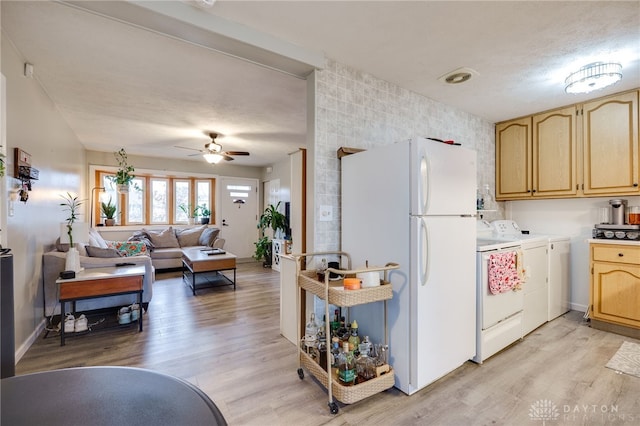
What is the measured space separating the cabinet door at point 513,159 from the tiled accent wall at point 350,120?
1.34 m

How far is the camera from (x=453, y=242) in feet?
6.93

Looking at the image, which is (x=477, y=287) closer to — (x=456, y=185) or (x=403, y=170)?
(x=456, y=185)

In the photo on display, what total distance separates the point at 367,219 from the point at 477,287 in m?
1.09

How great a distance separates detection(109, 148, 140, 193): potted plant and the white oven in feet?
19.6

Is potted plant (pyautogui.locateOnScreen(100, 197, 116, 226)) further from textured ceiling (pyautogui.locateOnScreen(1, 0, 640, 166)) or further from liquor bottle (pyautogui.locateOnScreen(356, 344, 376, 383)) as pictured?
liquor bottle (pyautogui.locateOnScreen(356, 344, 376, 383))

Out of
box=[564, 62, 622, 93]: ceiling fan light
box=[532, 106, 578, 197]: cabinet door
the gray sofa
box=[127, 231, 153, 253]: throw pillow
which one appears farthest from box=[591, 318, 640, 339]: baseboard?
box=[127, 231, 153, 253]: throw pillow

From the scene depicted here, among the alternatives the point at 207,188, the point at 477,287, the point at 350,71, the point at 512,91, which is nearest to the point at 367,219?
the point at 477,287

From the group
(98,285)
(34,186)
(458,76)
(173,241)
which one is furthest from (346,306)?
(173,241)

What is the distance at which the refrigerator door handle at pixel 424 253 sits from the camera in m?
1.89

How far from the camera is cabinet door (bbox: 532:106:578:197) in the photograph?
130 inches

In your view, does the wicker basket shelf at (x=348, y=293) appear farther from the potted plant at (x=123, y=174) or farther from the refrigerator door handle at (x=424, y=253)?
the potted plant at (x=123, y=174)

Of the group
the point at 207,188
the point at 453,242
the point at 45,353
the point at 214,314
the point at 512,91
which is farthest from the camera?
the point at 207,188

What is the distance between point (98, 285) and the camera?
9.28ft

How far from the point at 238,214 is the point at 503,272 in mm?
6290
